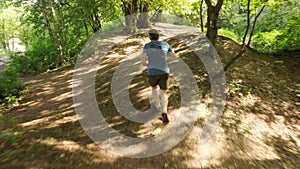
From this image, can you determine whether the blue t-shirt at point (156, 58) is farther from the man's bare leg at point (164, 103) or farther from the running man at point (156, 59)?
the man's bare leg at point (164, 103)

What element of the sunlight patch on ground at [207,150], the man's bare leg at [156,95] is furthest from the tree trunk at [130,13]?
the sunlight patch on ground at [207,150]

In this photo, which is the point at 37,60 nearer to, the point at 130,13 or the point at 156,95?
the point at 130,13

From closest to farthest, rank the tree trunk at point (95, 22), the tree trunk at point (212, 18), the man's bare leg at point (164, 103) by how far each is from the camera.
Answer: the man's bare leg at point (164, 103) < the tree trunk at point (212, 18) < the tree trunk at point (95, 22)

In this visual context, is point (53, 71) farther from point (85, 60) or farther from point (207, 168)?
point (207, 168)

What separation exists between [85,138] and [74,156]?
0.74 meters

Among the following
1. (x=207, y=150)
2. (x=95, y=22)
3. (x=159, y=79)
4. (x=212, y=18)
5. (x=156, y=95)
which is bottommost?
(x=207, y=150)

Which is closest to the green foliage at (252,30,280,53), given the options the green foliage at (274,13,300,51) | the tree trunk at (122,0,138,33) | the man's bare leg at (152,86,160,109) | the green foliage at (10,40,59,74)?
the green foliage at (274,13,300,51)

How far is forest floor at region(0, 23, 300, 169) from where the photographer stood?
409 cm

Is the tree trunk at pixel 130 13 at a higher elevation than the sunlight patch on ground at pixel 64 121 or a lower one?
higher

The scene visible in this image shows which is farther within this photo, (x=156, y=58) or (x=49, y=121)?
(x=49, y=121)

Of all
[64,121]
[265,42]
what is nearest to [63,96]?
[64,121]

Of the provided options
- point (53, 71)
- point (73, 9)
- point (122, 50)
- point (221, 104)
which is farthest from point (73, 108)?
point (73, 9)

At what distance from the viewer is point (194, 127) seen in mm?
5289

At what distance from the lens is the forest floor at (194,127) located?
161 inches
